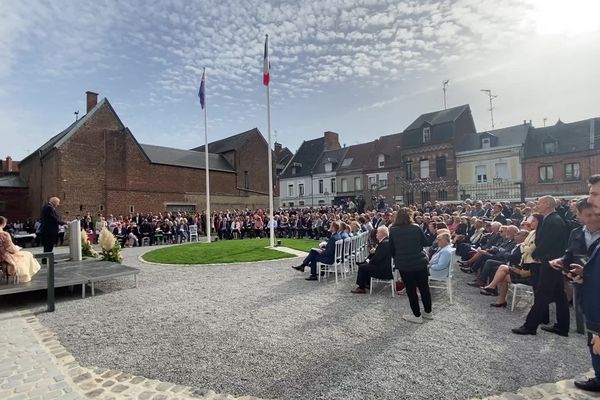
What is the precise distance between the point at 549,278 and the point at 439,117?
108 ft

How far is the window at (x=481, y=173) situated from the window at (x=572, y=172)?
231 inches

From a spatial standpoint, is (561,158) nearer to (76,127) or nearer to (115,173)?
(115,173)

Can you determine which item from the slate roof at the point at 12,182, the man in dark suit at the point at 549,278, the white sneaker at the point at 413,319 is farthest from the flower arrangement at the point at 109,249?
the slate roof at the point at 12,182

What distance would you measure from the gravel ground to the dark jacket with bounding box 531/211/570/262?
1.17 m

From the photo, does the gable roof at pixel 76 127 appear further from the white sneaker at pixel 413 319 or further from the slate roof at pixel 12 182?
the white sneaker at pixel 413 319

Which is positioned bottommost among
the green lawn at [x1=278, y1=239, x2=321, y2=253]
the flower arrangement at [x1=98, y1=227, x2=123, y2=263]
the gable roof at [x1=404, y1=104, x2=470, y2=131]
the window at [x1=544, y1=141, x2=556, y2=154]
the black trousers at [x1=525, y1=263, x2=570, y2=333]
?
the green lawn at [x1=278, y1=239, x2=321, y2=253]

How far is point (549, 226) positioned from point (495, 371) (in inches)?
103

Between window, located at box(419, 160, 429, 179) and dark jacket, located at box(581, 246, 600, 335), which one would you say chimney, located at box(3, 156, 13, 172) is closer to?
window, located at box(419, 160, 429, 179)

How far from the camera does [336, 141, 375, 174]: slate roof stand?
39938mm

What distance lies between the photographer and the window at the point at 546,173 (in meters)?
27.4

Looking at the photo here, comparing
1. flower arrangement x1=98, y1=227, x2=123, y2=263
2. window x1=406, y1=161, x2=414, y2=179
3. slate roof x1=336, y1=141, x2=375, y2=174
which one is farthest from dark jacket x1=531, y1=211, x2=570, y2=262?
slate roof x1=336, y1=141, x2=375, y2=174

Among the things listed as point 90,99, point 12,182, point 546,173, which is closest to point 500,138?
point 546,173

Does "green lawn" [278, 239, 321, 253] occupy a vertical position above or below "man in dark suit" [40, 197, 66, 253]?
below

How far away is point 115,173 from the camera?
91.5 ft
